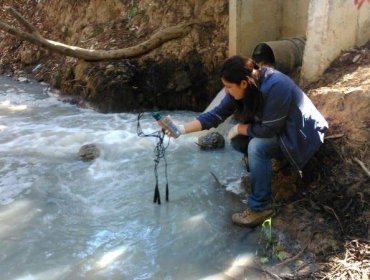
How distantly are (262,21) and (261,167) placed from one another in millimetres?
3776

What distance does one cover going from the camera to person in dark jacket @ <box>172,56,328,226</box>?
3281 mm

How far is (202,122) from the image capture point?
3.77 meters

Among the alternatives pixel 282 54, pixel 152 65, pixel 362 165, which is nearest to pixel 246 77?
pixel 362 165

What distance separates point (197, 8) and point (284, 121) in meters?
4.90

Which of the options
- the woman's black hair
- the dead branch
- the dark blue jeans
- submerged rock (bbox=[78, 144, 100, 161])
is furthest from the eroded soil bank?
submerged rock (bbox=[78, 144, 100, 161])

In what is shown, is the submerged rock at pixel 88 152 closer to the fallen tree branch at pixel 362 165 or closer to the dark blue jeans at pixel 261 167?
the dark blue jeans at pixel 261 167

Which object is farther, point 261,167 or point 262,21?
point 262,21

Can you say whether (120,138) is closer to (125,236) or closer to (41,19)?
(125,236)

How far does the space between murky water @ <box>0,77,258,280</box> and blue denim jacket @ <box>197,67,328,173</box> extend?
84cm

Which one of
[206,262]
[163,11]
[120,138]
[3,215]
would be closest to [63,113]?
[120,138]

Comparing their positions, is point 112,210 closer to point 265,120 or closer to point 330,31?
point 265,120

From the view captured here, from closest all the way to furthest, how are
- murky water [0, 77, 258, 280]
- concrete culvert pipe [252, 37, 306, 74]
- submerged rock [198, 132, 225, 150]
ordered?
1. murky water [0, 77, 258, 280]
2. submerged rock [198, 132, 225, 150]
3. concrete culvert pipe [252, 37, 306, 74]

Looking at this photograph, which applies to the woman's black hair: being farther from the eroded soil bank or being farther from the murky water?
the murky water

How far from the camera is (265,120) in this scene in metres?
3.36
